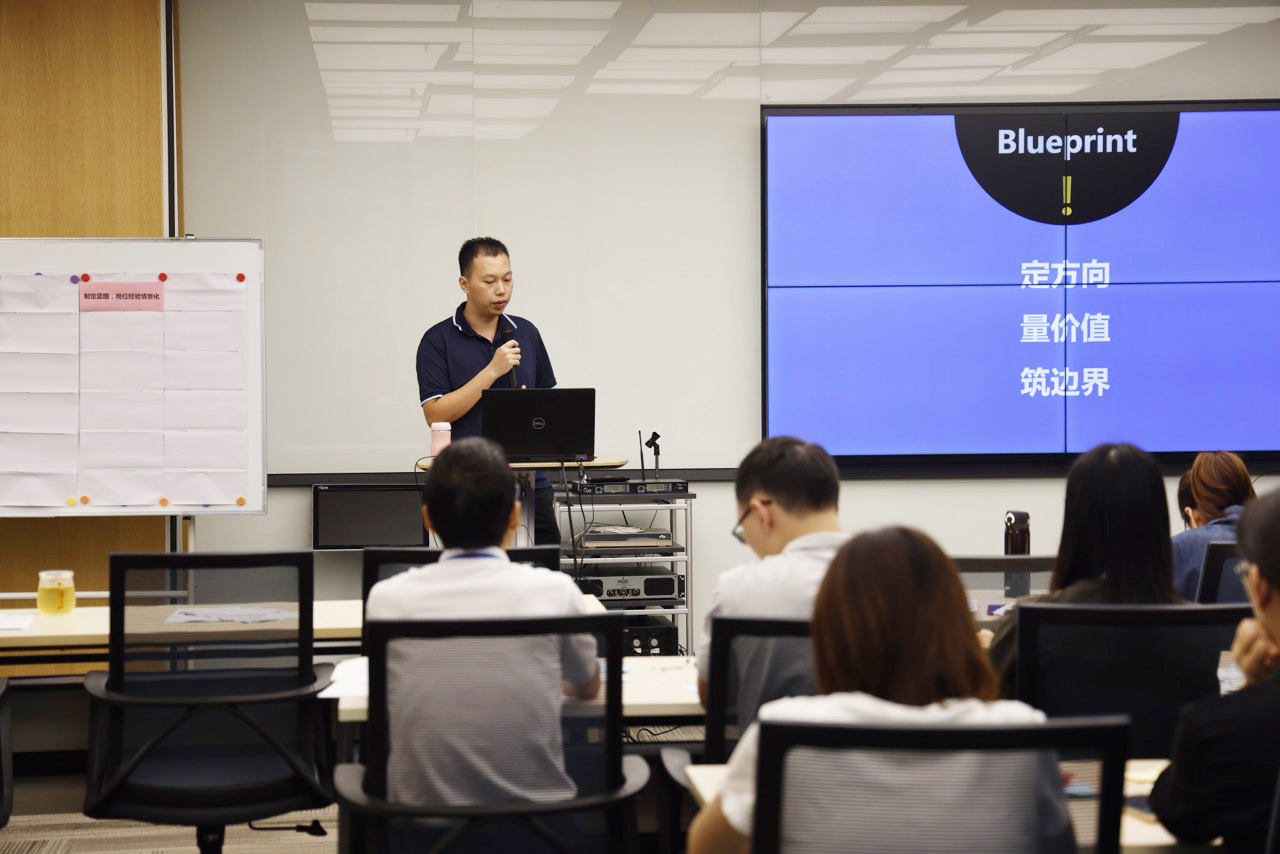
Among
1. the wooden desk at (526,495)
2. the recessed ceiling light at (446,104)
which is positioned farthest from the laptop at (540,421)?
the recessed ceiling light at (446,104)

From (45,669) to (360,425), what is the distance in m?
1.67

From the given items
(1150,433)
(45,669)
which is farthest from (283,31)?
(1150,433)

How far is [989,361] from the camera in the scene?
19.5ft

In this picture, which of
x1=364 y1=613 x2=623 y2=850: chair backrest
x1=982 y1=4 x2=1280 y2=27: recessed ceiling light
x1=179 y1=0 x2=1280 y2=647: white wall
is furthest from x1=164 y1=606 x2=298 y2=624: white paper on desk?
x1=982 y1=4 x2=1280 y2=27: recessed ceiling light

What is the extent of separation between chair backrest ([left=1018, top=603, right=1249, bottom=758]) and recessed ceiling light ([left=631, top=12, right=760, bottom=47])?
443 cm

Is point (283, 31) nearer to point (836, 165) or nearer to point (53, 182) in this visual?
point (53, 182)

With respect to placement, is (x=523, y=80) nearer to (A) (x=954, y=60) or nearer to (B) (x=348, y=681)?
(A) (x=954, y=60)

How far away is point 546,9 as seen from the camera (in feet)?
19.1

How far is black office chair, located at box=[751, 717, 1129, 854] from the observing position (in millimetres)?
1276

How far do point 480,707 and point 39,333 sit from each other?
12.5 ft

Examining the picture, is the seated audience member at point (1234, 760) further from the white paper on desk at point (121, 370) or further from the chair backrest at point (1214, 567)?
the white paper on desk at point (121, 370)

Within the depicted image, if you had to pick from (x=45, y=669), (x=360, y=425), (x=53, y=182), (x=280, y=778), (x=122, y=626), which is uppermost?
(x=53, y=182)

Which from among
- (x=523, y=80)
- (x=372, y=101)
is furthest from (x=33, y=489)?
(x=523, y=80)

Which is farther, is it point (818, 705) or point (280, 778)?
point (280, 778)
